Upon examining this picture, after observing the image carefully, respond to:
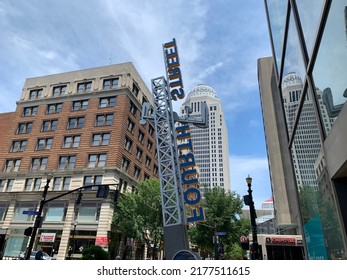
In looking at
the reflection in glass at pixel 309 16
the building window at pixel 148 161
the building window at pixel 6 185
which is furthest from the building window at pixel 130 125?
the reflection in glass at pixel 309 16

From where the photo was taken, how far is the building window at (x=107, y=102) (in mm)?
44812

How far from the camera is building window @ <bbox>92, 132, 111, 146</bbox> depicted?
137 ft

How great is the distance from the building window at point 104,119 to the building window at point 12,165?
1511 cm

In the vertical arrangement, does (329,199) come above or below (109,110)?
below

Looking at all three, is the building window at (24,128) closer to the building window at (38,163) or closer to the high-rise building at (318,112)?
the building window at (38,163)

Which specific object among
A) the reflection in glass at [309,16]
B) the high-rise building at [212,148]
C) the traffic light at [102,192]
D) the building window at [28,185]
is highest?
the high-rise building at [212,148]

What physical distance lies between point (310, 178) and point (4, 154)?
5018 cm

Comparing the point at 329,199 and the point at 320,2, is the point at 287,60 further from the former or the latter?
the point at 329,199

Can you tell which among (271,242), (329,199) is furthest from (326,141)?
(271,242)

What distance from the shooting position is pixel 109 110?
144 feet

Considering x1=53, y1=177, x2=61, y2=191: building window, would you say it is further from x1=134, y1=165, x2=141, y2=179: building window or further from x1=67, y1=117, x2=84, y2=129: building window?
x1=134, y1=165, x2=141, y2=179: building window

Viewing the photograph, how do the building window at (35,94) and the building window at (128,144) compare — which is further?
the building window at (35,94)

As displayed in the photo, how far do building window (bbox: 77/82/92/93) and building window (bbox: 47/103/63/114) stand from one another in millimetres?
4280

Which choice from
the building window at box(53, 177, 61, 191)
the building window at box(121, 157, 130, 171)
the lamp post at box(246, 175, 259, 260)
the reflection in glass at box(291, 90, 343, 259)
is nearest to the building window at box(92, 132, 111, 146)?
the building window at box(121, 157, 130, 171)
